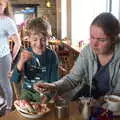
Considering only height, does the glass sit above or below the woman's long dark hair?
below

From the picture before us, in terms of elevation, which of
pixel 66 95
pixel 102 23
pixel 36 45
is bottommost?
pixel 66 95

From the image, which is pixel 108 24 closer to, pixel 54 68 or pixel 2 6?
pixel 54 68

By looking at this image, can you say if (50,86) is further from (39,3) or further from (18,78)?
(39,3)

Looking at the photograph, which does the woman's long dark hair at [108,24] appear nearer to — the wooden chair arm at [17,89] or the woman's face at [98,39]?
the woman's face at [98,39]

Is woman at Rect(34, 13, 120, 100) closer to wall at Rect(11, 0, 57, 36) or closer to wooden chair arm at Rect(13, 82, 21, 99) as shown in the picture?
wooden chair arm at Rect(13, 82, 21, 99)

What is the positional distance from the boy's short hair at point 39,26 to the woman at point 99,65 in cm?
35

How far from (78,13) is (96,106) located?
4527 millimetres

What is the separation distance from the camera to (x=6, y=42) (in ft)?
10.6

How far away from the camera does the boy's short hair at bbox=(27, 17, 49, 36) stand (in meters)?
2.22

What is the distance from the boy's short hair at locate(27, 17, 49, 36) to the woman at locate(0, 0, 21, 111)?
3.00 ft

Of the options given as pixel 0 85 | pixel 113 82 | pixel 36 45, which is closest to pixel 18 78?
pixel 36 45

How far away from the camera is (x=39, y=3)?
24.5ft

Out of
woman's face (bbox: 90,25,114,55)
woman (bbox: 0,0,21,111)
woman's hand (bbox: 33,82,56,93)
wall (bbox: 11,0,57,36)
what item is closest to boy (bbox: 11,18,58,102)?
woman's hand (bbox: 33,82,56,93)

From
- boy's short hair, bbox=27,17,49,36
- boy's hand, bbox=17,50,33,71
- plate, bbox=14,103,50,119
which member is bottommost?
plate, bbox=14,103,50,119
